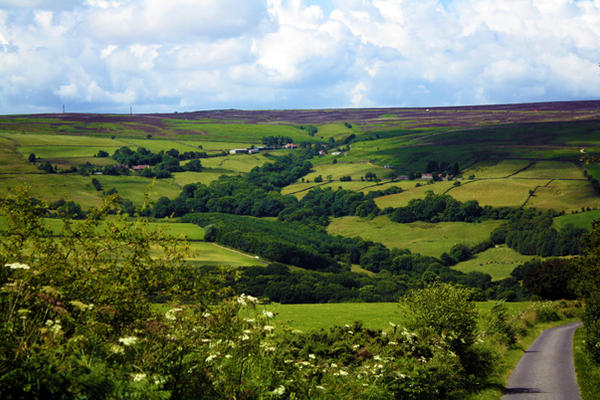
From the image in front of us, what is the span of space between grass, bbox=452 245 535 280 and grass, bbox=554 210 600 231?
49.8ft

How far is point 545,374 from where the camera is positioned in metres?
29.2

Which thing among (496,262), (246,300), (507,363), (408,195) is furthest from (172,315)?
(408,195)

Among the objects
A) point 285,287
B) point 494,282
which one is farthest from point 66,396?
point 494,282

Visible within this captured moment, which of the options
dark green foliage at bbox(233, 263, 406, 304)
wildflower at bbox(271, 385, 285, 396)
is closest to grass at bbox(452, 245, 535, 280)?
dark green foliage at bbox(233, 263, 406, 304)

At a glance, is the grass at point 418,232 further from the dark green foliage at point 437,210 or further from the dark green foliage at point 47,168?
the dark green foliage at point 47,168

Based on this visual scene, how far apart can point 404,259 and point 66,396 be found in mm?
137362

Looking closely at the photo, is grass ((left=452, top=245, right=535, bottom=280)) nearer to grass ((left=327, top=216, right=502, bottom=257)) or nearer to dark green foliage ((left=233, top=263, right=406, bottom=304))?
grass ((left=327, top=216, right=502, bottom=257))

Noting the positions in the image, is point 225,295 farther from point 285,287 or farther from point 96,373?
point 285,287

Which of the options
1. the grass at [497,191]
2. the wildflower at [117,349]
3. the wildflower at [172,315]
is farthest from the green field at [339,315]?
the grass at [497,191]

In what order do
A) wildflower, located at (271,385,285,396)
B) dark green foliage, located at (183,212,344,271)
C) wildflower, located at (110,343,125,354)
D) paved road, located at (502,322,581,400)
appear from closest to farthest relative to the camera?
wildflower, located at (110,343,125,354), wildflower, located at (271,385,285,396), paved road, located at (502,322,581,400), dark green foliage, located at (183,212,344,271)

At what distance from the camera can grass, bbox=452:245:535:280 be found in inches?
5103

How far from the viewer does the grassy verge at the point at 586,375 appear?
80.3 feet

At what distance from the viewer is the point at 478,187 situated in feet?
617

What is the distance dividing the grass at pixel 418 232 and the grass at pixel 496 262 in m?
8.57
